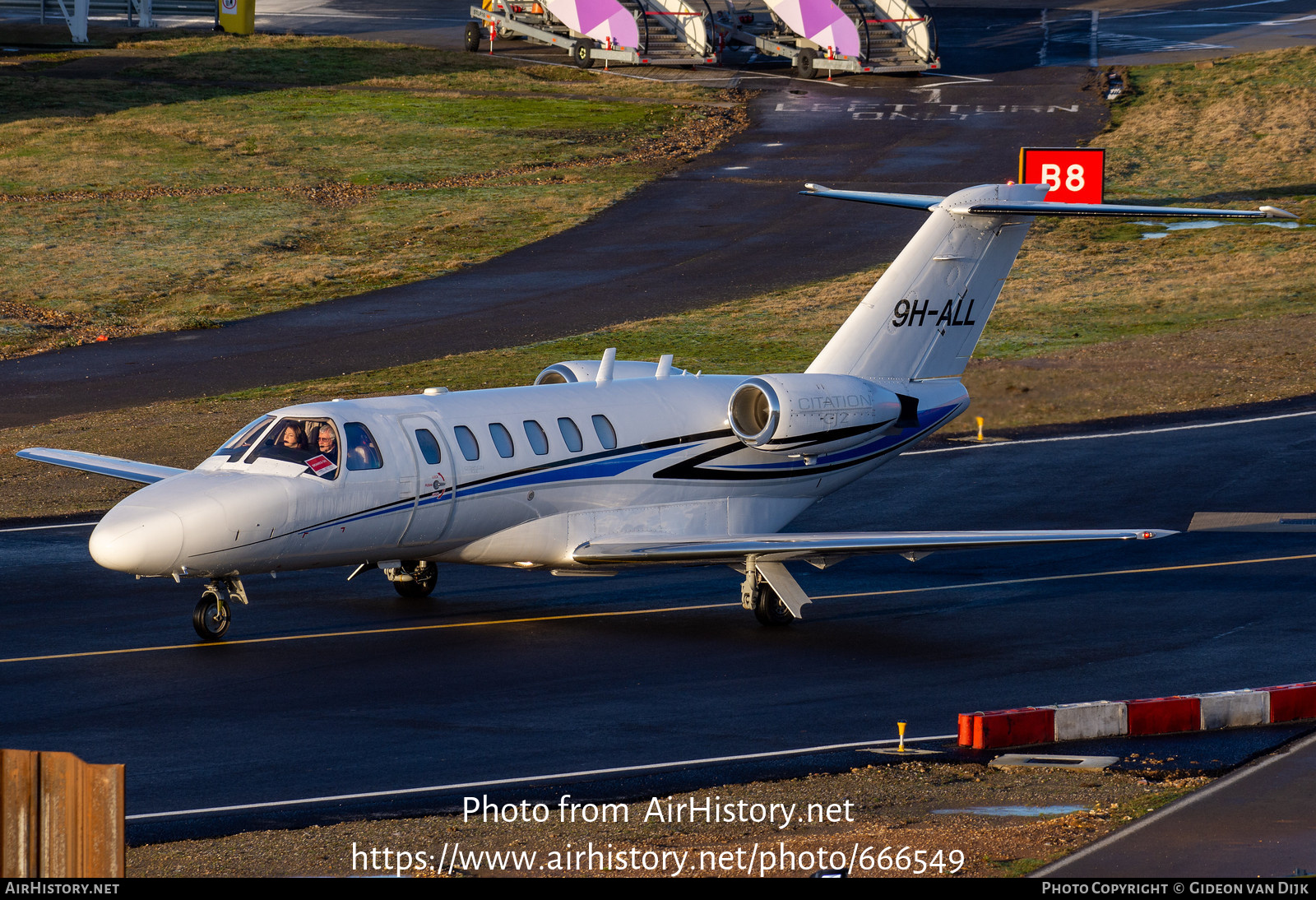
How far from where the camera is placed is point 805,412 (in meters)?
23.2

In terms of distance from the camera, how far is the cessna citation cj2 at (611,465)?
19656 millimetres

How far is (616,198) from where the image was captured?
184 ft

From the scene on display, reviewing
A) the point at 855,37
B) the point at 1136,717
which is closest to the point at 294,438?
the point at 1136,717

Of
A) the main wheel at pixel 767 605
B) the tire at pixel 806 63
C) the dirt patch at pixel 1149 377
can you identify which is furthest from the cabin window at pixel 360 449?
the tire at pixel 806 63

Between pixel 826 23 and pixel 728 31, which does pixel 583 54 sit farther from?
pixel 826 23

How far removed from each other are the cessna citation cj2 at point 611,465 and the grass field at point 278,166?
25.1m

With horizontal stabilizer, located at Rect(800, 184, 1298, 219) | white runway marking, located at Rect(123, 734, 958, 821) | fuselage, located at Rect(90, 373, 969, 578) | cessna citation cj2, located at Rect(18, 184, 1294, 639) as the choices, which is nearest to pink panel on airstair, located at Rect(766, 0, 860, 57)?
horizontal stabilizer, located at Rect(800, 184, 1298, 219)

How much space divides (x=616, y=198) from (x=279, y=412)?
3668cm

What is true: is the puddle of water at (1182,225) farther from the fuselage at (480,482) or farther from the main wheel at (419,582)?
the main wheel at (419,582)

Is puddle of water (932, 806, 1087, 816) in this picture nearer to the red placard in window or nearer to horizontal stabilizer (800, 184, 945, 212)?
horizontal stabilizer (800, 184, 945, 212)

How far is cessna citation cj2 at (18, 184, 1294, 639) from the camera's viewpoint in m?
19.7

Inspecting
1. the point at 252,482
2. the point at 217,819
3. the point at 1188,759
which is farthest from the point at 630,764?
the point at 252,482

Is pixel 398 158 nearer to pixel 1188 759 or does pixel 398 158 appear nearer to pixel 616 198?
pixel 616 198

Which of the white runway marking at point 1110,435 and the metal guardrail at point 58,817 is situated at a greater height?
the metal guardrail at point 58,817
